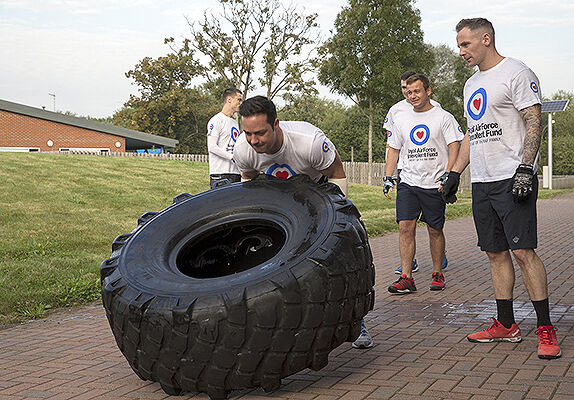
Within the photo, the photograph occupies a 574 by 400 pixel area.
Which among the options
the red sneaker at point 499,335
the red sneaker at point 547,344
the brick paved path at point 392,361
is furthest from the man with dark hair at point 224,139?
the red sneaker at point 547,344

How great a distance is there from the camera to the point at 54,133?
40.1 metres

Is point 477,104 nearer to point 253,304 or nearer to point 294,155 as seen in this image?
point 294,155

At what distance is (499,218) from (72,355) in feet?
9.82

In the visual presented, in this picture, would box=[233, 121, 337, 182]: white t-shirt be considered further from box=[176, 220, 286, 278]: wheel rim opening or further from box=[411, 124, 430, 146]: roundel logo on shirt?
box=[411, 124, 430, 146]: roundel logo on shirt

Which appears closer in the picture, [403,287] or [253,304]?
[253,304]

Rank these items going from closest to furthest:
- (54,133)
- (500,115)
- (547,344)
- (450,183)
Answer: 1. (547,344)
2. (500,115)
3. (450,183)
4. (54,133)

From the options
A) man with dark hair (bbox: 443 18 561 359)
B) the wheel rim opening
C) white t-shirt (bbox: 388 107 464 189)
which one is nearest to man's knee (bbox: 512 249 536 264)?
man with dark hair (bbox: 443 18 561 359)

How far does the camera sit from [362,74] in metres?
29.0

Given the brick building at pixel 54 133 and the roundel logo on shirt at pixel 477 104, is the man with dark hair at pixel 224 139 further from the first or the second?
the brick building at pixel 54 133

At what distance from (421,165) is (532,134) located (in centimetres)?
231

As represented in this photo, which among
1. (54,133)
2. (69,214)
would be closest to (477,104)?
(69,214)

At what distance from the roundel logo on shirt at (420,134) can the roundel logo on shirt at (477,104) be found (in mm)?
1927

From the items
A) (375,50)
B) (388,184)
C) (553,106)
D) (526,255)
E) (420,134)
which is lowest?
(526,255)

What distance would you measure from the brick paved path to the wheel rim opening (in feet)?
2.56
